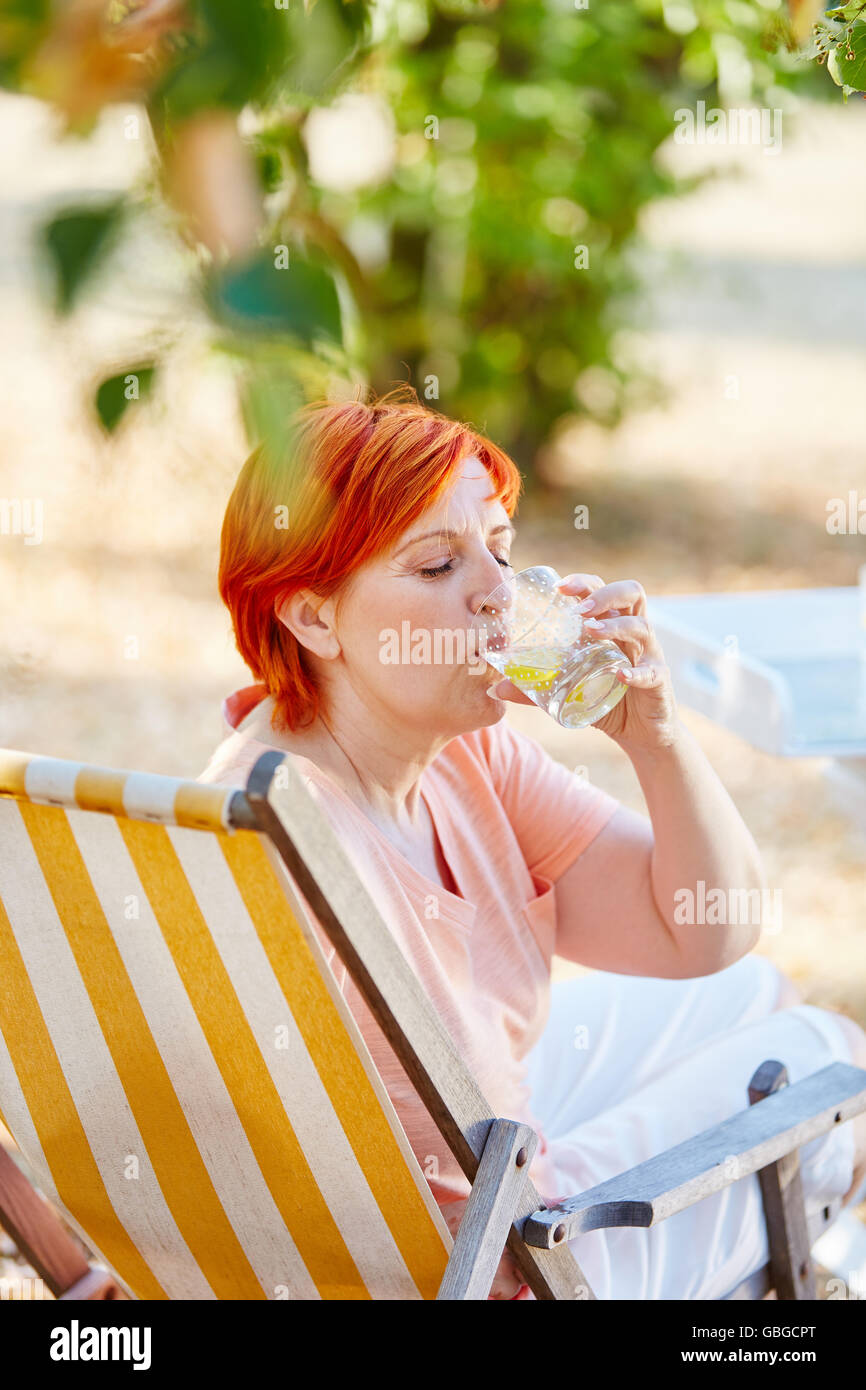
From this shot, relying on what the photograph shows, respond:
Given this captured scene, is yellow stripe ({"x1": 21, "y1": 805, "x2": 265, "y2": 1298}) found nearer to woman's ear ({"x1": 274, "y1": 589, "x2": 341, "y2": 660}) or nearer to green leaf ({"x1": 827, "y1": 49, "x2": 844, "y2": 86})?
woman's ear ({"x1": 274, "y1": 589, "x2": 341, "y2": 660})

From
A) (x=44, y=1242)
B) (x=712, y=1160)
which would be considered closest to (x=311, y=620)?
(x=712, y=1160)

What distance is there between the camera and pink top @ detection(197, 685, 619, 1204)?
68.0 inches

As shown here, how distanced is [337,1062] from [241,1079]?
0.15 metres

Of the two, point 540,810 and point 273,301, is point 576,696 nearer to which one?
point 540,810

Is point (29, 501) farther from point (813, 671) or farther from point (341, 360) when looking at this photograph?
A: point (341, 360)

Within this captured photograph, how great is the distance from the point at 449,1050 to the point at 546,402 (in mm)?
6881

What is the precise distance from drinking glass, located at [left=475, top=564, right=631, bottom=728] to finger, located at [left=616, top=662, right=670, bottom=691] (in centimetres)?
1

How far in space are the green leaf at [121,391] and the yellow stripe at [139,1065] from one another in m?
0.86

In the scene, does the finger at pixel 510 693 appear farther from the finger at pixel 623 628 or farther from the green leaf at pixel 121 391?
the green leaf at pixel 121 391

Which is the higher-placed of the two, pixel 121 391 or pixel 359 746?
pixel 121 391

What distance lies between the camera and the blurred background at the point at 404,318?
564 millimetres

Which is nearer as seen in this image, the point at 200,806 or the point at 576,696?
the point at 200,806

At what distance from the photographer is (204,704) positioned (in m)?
6.28

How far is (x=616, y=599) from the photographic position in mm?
1763
